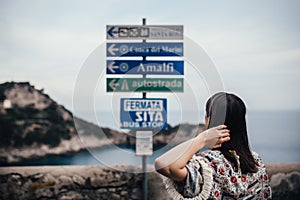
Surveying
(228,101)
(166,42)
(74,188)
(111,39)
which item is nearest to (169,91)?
(166,42)

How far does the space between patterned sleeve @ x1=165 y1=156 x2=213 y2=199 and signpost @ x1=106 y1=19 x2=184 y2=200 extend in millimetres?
1995

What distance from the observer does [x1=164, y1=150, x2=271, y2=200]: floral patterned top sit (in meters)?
0.86

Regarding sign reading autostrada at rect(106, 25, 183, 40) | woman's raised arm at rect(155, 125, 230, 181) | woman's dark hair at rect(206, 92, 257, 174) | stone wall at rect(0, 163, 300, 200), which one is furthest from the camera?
stone wall at rect(0, 163, 300, 200)

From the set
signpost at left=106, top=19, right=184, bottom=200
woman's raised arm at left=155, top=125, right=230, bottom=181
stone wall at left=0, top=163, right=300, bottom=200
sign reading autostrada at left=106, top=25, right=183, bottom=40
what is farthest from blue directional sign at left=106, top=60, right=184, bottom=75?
woman's raised arm at left=155, top=125, right=230, bottom=181

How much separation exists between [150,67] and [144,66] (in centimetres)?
4

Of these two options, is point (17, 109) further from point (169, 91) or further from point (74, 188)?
point (169, 91)

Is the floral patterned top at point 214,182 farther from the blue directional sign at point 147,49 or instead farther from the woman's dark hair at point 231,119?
the blue directional sign at point 147,49

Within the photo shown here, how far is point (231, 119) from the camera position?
0.99 metres

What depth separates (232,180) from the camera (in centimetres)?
90

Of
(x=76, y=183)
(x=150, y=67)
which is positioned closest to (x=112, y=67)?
(x=150, y=67)

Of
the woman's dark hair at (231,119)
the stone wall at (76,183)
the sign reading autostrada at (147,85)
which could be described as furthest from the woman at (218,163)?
the stone wall at (76,183)

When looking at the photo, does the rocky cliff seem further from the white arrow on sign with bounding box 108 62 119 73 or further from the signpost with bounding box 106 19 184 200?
the white arrow on sign with bounding box 108 62 119 73

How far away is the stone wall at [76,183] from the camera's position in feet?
9.73

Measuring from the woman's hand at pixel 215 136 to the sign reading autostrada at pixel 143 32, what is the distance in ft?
6.41
